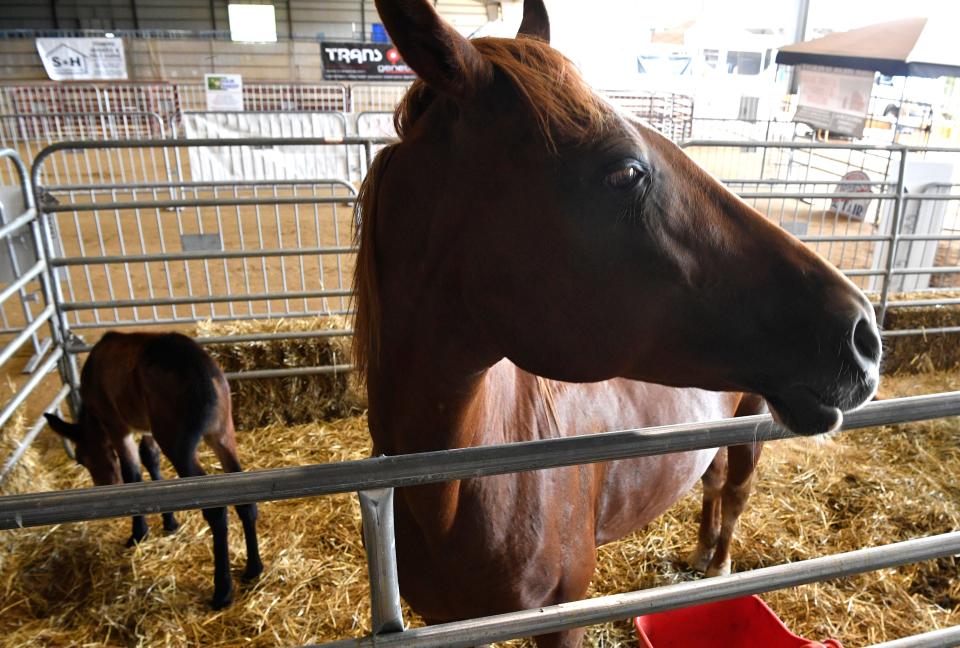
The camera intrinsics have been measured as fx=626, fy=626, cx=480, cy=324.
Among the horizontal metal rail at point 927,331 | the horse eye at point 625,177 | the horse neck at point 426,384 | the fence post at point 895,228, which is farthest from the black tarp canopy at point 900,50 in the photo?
the horse neck at point 426,384

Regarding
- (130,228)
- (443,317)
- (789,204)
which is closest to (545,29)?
(443,317)

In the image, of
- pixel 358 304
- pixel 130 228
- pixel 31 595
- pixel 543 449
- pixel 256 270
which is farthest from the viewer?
pixel 130 228

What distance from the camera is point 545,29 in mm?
1484

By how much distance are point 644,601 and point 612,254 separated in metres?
0.55

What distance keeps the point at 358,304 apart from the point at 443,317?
0.22 meters

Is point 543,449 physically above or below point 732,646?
above

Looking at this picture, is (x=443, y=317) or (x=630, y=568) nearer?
(x=443, y=317)

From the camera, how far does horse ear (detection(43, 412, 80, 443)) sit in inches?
111

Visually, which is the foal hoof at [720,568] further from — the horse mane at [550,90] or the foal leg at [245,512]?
the horse mane at [550,90]

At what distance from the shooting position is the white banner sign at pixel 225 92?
11.9 m

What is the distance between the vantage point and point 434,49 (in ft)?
2.99

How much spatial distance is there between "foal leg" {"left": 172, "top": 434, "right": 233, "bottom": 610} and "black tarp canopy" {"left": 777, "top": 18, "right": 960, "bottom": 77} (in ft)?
24.6

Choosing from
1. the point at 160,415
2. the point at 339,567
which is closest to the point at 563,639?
the point at 339,567

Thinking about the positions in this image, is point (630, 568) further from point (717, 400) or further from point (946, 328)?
point (946, 328)
